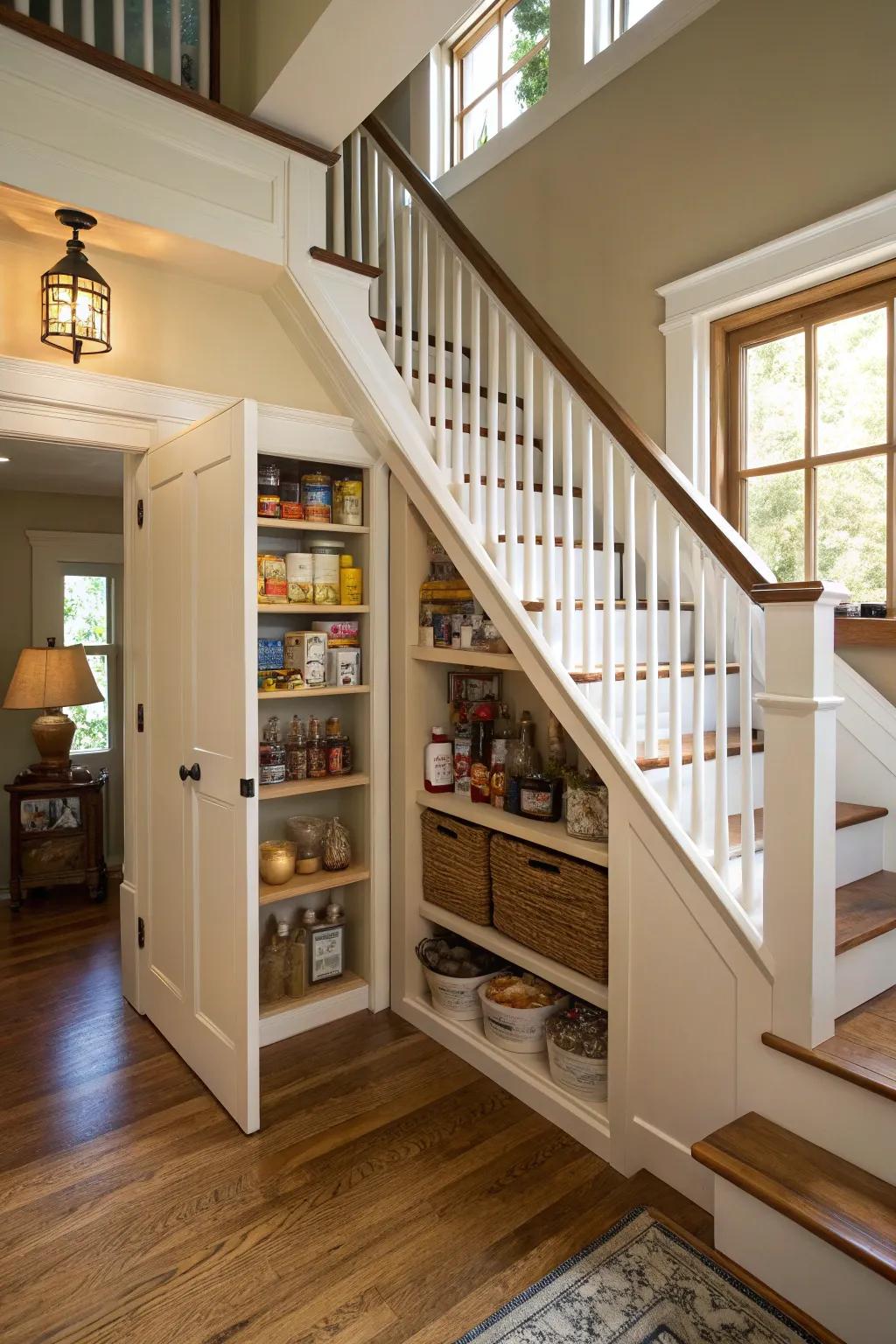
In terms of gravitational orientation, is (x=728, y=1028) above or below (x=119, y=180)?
below

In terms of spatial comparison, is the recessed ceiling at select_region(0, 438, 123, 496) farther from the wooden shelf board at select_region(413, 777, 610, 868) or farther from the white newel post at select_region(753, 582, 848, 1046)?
the white newel post at select_region(753, 582, 848, 1046)

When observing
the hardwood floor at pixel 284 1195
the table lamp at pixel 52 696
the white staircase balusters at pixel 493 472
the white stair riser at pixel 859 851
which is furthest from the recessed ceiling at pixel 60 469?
the white stair riser at pixel 859 851

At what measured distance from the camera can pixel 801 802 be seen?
169 centimetres

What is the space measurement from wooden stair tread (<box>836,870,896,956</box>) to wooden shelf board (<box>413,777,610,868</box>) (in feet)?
1.95

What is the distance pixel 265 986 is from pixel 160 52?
3.33m

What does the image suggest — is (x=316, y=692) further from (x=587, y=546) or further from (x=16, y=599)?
(x=16, y=599)

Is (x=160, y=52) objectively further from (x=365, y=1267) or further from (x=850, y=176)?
(x=365, y=1267)

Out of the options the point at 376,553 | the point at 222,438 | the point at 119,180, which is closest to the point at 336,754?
the point at 376,553

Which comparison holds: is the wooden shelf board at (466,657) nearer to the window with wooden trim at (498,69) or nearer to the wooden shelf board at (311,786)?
the wooden shelf board at (311,786)

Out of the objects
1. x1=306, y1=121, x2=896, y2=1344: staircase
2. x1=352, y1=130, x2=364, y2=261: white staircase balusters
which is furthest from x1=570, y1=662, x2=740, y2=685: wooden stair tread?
x1=352, y1=130, x2=364, y2=261: white staircase balusters

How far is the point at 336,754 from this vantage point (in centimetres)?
298

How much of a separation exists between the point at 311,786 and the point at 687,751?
4.29 ft

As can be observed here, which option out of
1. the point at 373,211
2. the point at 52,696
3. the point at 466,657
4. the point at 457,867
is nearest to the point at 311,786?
the point at 457,867

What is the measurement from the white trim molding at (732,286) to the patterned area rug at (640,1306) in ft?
7.33
